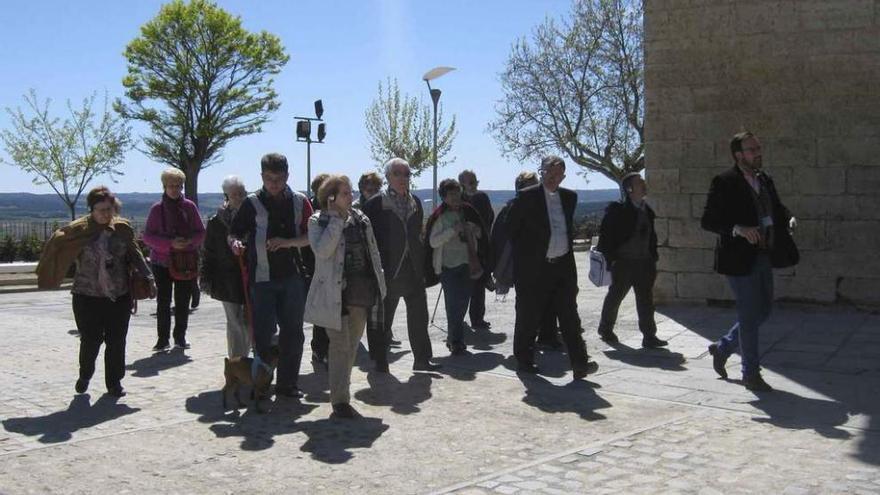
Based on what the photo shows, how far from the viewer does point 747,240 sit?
6734 millimetres

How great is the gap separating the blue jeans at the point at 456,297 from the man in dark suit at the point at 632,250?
4.24ft

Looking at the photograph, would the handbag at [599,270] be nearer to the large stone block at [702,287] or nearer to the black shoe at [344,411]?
the large stone block at [702,287]

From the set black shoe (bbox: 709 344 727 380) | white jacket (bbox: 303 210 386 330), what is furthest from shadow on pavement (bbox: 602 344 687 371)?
white jacket (bbox: 303 210 386 330)

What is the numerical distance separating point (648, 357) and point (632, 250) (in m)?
1.08

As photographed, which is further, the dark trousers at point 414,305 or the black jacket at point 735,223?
the dark trousers at point 414,305

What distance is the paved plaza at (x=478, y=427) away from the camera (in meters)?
5.02

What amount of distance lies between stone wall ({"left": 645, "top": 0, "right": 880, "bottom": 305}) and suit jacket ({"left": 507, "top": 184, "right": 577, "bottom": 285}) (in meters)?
3.97

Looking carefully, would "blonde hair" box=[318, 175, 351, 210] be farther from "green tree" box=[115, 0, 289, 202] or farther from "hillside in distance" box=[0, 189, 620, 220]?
"green tree" box=[115, 0, 289, 202]

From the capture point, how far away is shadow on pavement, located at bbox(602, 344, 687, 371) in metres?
8.12

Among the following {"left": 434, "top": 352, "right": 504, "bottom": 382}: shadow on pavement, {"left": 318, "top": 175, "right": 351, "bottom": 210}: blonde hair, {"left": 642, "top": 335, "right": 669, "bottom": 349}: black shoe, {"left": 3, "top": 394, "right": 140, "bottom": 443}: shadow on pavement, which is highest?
{"left": 318, "top": 175, "right": 351, "bottom": 210}: blonde hair

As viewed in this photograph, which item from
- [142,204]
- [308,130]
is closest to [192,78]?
[308,130]

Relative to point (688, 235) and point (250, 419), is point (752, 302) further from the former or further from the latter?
point (688, 235)

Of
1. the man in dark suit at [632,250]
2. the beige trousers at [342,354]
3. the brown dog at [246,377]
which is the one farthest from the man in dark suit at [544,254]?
the brown dog at [246,377]

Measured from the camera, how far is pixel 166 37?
151 feet
